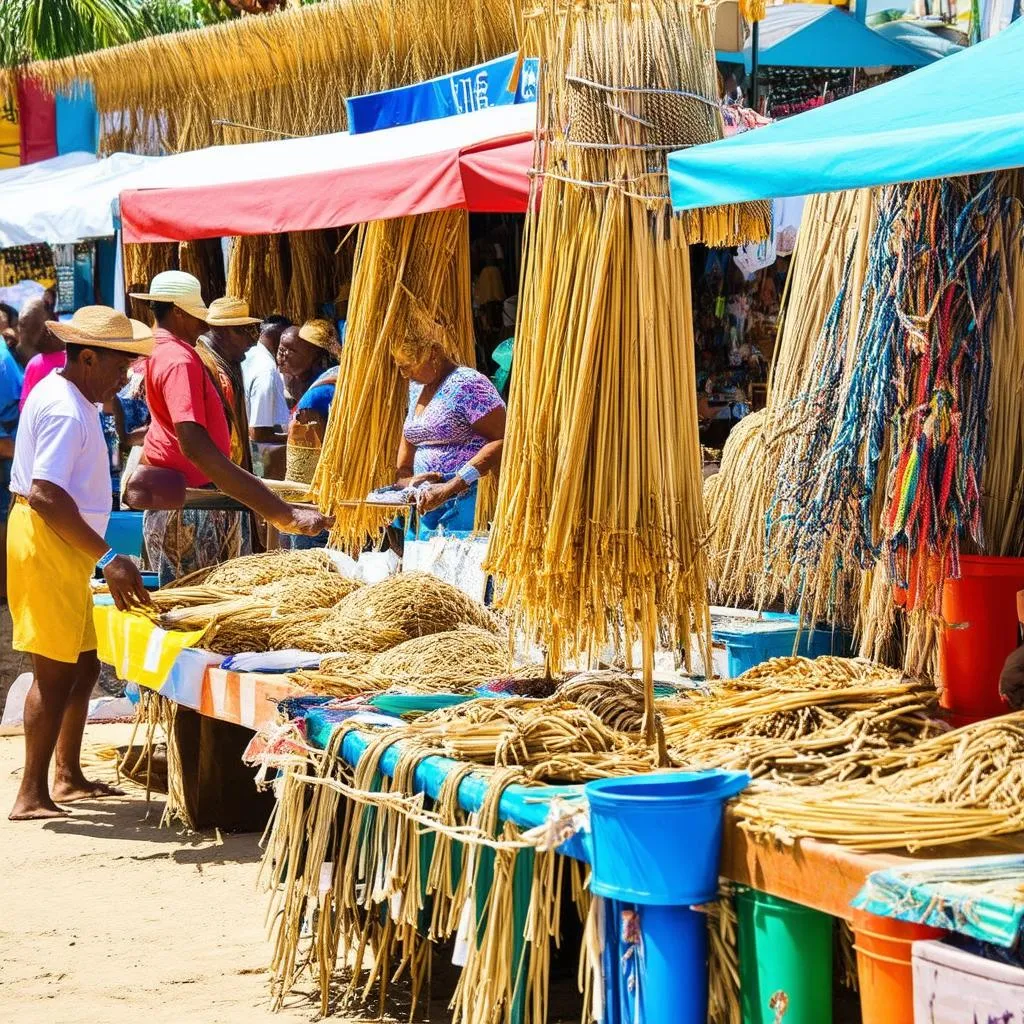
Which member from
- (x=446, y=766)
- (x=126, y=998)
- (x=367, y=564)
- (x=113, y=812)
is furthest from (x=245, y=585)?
(x=446, y=766)

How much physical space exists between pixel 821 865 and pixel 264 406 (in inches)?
257

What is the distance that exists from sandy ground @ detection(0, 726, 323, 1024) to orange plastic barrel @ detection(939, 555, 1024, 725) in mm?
1631

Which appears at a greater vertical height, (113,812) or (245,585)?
(245,585)

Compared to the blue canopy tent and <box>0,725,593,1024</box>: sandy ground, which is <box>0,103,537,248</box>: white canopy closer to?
Result: the blue canopy tent

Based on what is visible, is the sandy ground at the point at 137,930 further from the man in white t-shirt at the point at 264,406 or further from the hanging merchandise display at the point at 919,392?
the man in white t-shirt at the point at 264,406

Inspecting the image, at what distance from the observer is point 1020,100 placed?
2631mm

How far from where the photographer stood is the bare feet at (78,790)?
6.03m

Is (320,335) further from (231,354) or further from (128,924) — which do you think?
(128,924)

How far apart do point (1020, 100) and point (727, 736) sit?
1.31m

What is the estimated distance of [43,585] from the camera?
5590mm

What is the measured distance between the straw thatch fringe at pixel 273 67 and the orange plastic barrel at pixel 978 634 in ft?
19.0

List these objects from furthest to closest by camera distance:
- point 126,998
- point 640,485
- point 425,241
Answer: point 425,241
point 126,998
point 640,485

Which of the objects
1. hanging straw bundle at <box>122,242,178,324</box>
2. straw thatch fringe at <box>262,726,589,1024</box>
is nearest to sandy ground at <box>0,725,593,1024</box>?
straw thatch fringe at <box>262,726,589,1024</box>

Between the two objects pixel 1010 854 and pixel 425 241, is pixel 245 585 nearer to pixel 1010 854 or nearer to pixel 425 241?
pixel 425 241
